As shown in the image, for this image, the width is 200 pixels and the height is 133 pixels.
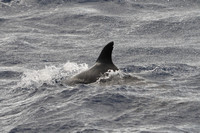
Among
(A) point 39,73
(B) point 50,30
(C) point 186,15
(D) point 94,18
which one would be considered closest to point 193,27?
→ (C) point 186,15

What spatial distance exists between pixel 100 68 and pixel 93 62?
223 inches

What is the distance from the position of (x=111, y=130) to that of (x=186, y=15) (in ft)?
69.0

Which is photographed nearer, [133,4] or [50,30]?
[50,30]

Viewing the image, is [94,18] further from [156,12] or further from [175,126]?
[175,126]

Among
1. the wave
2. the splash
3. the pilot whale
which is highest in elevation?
the wave

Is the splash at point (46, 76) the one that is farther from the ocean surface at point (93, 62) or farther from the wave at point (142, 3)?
the wave at point (142, 3)

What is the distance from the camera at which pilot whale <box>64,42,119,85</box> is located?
58.6 feet

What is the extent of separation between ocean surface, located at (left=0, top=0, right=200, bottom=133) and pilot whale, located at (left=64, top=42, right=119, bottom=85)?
0.29 metres

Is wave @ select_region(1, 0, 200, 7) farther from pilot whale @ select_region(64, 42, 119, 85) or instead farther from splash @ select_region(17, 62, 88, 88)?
pilot whale @ select_region(64, 42, 119, 85)

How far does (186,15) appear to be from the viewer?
32.6 metres

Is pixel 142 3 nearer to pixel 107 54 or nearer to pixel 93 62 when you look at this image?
pixel 93 62

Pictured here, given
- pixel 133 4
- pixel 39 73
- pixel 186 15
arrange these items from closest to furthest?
pixel 39 73 → pixel 186 15 → pixel 133 4

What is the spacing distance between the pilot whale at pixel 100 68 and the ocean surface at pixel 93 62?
0.96ft

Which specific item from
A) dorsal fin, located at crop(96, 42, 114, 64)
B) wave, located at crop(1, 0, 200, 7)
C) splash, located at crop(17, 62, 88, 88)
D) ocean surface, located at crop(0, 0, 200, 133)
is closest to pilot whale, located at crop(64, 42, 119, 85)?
dorsal fin, located at crop(96, 42, 114, 64)
